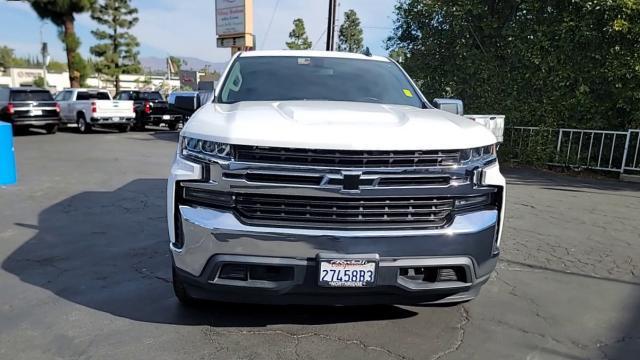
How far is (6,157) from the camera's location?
831 centimetres

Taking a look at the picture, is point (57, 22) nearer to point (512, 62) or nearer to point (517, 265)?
point (512, 62)

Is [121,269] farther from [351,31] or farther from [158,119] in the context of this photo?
[351,31]

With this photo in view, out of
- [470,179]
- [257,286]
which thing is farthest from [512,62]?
[257,286]

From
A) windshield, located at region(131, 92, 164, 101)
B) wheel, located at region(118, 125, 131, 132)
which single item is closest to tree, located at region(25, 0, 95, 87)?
windshield, located at region(131, 92, 164, 101)

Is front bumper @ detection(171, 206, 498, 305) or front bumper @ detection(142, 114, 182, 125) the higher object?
front bumper @ detection(171, 206, 498, 305)

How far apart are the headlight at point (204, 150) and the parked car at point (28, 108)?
19217 mm

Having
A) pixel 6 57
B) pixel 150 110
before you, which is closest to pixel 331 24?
pixel 150 110

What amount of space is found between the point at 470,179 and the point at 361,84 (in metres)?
1.75

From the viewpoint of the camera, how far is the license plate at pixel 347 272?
2.72 m

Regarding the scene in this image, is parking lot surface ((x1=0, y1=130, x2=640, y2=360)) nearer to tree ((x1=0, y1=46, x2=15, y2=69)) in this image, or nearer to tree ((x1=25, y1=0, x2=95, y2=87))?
tree ((x1=25, y1=0, x2=95, y2=87))

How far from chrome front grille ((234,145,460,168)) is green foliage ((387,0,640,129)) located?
9541 millimetres

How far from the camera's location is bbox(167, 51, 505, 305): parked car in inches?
107

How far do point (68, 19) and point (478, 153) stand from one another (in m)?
31.0

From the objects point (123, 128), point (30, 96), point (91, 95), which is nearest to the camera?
point (30, 96)
